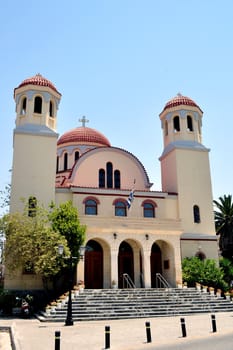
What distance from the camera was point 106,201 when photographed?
92.9 ft

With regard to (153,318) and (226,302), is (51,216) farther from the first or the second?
Answer: (226,302)

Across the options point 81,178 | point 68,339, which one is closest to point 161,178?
point 81,178

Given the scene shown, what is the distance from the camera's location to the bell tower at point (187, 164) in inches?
1160

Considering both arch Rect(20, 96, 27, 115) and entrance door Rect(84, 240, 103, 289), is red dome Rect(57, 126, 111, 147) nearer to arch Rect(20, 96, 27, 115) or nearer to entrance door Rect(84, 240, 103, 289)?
arch Rect(20, 96, 27, 115)

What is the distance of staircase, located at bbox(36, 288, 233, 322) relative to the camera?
1922cm

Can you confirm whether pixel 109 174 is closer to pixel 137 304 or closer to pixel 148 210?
pixel 148 210

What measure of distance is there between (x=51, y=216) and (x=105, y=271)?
19.5 feet

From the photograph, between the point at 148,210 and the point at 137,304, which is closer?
the point at 137,304

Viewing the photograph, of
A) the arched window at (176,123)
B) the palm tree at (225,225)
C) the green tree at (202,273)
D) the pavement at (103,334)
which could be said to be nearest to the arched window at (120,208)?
the green tree at (202,273)

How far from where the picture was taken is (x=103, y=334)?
13914mm

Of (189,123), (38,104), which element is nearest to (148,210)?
(189,123)

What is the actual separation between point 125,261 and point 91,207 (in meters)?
4.87

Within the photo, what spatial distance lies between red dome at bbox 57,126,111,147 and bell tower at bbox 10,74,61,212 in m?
6.81

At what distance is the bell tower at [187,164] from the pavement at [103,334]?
40.8ft
